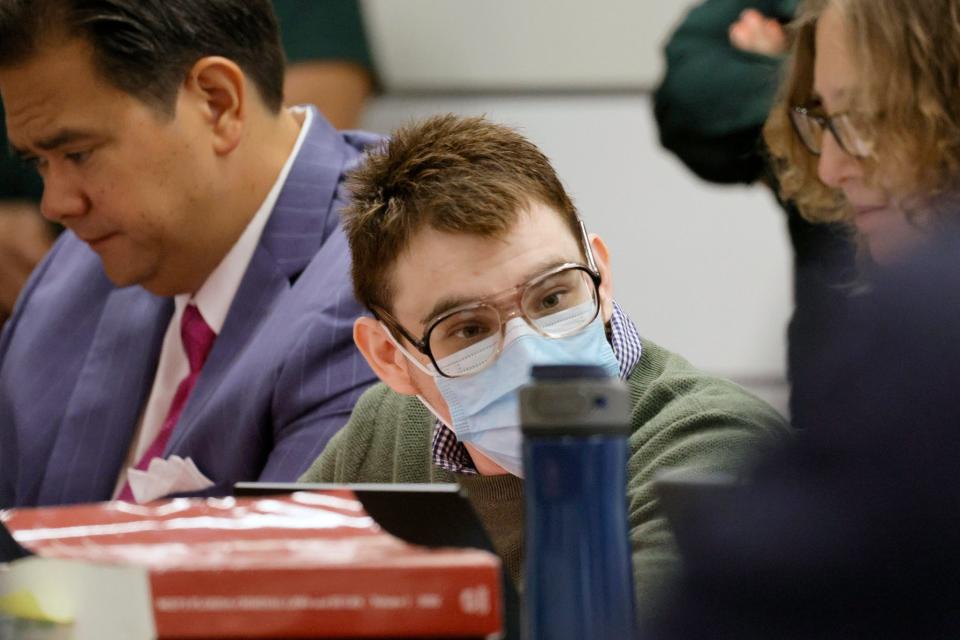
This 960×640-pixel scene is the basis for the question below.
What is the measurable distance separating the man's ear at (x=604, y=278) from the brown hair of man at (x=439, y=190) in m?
0.05

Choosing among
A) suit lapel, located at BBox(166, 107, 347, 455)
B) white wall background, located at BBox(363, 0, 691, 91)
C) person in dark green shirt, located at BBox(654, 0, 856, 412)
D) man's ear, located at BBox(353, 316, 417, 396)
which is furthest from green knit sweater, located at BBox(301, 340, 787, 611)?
white wall background, located at BBox(363, 0, 691, 91)

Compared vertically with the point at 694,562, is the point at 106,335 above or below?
above

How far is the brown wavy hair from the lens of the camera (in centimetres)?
138

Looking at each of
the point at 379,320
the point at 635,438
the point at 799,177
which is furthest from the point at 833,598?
the point at 799,177

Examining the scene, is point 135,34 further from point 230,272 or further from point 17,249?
point 17,249

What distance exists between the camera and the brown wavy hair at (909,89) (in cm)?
138

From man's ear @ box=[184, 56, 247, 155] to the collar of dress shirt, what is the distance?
9cm

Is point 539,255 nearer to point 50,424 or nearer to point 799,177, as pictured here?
point 799,177

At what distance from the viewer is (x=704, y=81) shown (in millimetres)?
2158

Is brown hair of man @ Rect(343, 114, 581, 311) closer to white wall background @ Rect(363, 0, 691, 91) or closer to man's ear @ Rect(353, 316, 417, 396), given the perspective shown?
man's ear @ Rect(353, 316, 417, 396)

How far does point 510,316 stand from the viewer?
51.6 inches

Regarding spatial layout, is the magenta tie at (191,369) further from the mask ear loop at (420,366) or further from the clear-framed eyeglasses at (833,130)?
the clear-framed eyeglasses at (833,130)

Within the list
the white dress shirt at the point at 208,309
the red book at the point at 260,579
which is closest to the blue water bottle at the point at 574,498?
the red book at the point at 260,579

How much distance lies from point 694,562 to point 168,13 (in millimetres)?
1370
